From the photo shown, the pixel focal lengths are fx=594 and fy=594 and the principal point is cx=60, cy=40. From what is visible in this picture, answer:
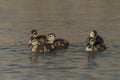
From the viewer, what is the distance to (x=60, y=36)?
24219mm

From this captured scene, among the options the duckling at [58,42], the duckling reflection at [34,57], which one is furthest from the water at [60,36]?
the duckling at [58,42]

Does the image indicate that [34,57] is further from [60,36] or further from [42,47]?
[60,36]

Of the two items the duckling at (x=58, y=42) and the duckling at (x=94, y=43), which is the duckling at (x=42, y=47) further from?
the duckling at (x=94, y=43)

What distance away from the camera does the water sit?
17.3m

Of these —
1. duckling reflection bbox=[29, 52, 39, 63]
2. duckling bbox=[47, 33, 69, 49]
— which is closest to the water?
duckling reflection bbox=[29, 52, 39, 63]

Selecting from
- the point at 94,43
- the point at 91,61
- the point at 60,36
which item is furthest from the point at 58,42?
the point at 91,61

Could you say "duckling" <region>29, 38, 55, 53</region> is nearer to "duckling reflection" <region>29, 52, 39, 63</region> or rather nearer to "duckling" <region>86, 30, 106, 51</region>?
"duckling reflection" <region>29, 52, 39, 63</region>

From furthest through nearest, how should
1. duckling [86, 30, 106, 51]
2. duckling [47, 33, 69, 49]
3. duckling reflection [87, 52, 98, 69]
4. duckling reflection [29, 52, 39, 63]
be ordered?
duckling [47, 33, 69, 49] → duckling [86, 30, 106, 51] → duckling reflection [29, 52, 39, 63] → duckling reflection [87, 52, 98, 69]

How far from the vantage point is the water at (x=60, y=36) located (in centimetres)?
1730

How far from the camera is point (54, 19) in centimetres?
2883

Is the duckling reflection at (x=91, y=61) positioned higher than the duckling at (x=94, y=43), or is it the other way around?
the duckling at (x=94, y=43)

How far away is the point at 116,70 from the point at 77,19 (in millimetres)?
11776

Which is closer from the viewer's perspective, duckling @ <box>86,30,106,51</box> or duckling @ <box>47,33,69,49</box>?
duckling @ <box>86,30,106,51</box>

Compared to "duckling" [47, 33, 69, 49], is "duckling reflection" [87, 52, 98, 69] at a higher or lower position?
lower
